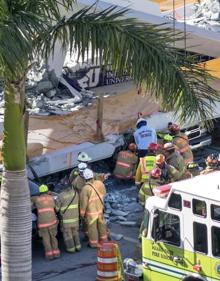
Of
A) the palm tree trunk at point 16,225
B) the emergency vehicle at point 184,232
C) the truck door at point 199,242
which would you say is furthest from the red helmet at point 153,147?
the palm tree trunk at point 16,225

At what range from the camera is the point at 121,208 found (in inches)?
643

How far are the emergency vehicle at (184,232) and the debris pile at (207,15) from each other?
42.8 feet

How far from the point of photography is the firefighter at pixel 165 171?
1470 cm

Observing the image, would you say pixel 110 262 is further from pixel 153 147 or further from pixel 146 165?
pixel 153 147

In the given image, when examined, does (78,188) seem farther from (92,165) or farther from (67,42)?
(67,42)

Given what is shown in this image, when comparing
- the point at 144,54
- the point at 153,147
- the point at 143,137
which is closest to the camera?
the point at 144,54

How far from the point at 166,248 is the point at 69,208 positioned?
9.76 feet

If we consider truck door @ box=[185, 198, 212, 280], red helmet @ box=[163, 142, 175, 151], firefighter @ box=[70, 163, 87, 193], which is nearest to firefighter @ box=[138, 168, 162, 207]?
firefighter @ box=[70, 163, 87, 193]

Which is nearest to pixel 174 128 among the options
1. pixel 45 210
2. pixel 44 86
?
pixel 44 86

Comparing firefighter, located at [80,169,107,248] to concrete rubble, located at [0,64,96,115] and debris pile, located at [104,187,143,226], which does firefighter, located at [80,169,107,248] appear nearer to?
debris pile, located at [104,187,143,226]

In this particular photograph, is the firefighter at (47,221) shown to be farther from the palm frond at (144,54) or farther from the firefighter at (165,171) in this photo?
the palm frond at (144,54)

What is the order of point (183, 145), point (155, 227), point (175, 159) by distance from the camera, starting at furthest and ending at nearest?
1. point (183, 145)
2. point (175, 159)
3. point (155, 227)

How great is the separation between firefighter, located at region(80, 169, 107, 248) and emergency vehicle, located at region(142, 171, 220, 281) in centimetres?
245

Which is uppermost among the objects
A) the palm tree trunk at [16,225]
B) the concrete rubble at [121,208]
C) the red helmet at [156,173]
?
the palm tree trunk at [16,225]
